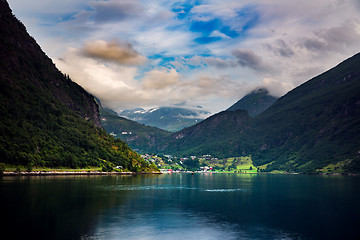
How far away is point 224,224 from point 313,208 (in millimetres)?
39090

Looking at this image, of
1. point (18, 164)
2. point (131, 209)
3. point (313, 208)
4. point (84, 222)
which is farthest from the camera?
point (18, 164)

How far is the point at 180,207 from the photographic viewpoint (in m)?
100

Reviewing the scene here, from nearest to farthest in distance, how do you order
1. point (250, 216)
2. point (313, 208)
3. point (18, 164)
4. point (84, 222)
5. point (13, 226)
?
point (13, 226)
point (84, 222)
point (250, 216)
point (313, 208)
point (18, 164)

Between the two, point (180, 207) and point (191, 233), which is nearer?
point (191, 233)

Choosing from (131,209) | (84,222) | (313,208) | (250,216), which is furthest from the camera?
(313,208)

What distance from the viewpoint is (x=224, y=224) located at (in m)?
74.4

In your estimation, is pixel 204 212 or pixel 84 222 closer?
pixel 84 222

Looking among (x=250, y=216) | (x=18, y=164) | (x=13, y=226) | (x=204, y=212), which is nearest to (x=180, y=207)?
(x=204, y=212)

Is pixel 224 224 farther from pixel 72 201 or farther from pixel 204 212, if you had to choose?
pixel 72 201

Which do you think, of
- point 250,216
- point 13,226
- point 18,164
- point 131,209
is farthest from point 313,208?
point 18,164

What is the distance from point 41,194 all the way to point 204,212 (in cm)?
5160

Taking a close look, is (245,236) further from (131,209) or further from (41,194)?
(41,194)

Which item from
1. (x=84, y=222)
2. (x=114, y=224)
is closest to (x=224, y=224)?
(x=114, y=224)

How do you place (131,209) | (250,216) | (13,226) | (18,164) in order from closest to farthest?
1. (13,226)
2. (250,216)
3. (131,209)
4. (18,164)
